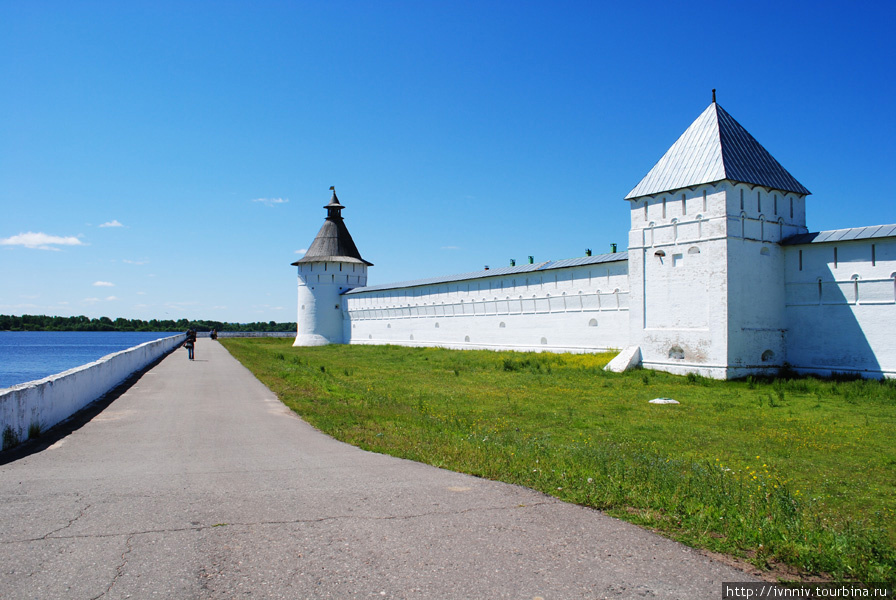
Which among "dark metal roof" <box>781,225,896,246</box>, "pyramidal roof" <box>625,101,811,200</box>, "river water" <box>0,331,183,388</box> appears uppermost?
"pyramidal roof" <box>625,101,811,200</box>

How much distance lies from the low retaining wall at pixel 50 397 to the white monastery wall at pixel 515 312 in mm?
17374

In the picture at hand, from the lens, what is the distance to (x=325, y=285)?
1932 inches

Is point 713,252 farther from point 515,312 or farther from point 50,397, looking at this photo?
point 50,397

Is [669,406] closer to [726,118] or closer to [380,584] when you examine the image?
[380,584]

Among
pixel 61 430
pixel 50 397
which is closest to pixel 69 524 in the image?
pixel 61 430

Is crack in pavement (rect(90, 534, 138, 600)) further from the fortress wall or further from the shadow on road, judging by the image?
the fortress wall

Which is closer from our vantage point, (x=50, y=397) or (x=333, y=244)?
(x=50, y=397)

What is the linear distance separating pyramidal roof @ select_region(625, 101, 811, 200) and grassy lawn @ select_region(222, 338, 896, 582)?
21.2 ft

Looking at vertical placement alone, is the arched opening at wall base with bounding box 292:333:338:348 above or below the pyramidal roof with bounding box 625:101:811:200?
below

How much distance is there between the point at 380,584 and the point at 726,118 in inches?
859

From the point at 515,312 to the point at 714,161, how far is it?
1279 cm

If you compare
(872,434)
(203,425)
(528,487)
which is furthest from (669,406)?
(203,425)

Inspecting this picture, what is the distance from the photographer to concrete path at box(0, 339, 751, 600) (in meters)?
3.66

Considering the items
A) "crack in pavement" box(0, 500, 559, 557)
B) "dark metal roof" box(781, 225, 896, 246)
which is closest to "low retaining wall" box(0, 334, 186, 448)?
"crack in pavement" box(0, 500, 559, 557)
